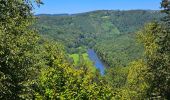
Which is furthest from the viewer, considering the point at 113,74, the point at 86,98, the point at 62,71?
the point at 113,74

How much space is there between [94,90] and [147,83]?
88.8ft

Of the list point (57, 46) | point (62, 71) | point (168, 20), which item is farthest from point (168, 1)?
point (62, 71)

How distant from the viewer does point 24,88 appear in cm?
2491

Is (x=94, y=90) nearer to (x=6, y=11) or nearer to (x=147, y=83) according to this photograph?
(x=6, y=11)

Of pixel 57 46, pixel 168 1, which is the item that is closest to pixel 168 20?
pixel 168 1

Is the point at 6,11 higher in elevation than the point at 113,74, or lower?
higher

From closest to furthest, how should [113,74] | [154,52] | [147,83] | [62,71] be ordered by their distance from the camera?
1. [62,71]
2. [154,52]
3. [147,83]
4. [113,74]

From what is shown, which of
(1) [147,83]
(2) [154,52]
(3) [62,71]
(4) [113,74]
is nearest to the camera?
(3) [62,71]

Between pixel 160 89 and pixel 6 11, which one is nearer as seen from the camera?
pixel 6 11

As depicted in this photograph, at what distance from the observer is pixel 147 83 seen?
48.6m

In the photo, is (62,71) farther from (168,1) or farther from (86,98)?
(168,1)

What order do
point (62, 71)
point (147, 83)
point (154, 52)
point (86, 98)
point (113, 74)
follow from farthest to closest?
point (113, 74), point (147, 83), point (154, 52), point (62, 71), point (86, 98)

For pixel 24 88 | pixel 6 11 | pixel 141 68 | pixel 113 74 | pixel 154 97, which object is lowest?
pixel 113 74

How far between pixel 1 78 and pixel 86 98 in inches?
198
